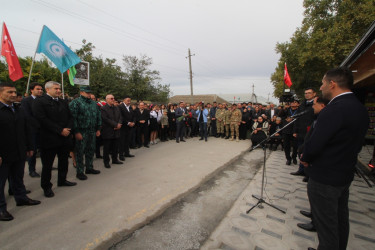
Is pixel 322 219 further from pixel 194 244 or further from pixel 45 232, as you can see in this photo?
pixel 45 232

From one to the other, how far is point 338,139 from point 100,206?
334cm

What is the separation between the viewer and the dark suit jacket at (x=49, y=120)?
11.0 feet

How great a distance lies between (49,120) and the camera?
3404 millimetres

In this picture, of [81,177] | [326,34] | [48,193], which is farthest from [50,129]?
[326,34]

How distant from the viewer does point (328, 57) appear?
13633 mm

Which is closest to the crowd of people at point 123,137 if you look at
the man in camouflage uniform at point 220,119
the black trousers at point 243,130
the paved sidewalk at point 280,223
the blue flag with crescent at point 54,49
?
the paved sidewalk at point 280,223

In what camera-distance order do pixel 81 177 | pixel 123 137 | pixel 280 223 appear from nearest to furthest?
pixel 280 223, pixel 81 177, pixel 123 137

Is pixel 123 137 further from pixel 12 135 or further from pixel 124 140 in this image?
pixel 12 135

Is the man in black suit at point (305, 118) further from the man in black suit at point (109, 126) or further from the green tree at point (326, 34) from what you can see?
the green tree at point (326, 34)

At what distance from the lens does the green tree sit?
43.4 feet

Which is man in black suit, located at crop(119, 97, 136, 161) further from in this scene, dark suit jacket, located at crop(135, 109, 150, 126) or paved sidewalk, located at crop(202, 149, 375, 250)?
paved sidewalk, located at crop(202, 149, 375, 250)

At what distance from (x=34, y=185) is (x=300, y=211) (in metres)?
5.07

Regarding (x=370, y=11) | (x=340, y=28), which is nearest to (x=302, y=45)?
(x=340, y=28)

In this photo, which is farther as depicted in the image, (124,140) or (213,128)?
(213,128)
